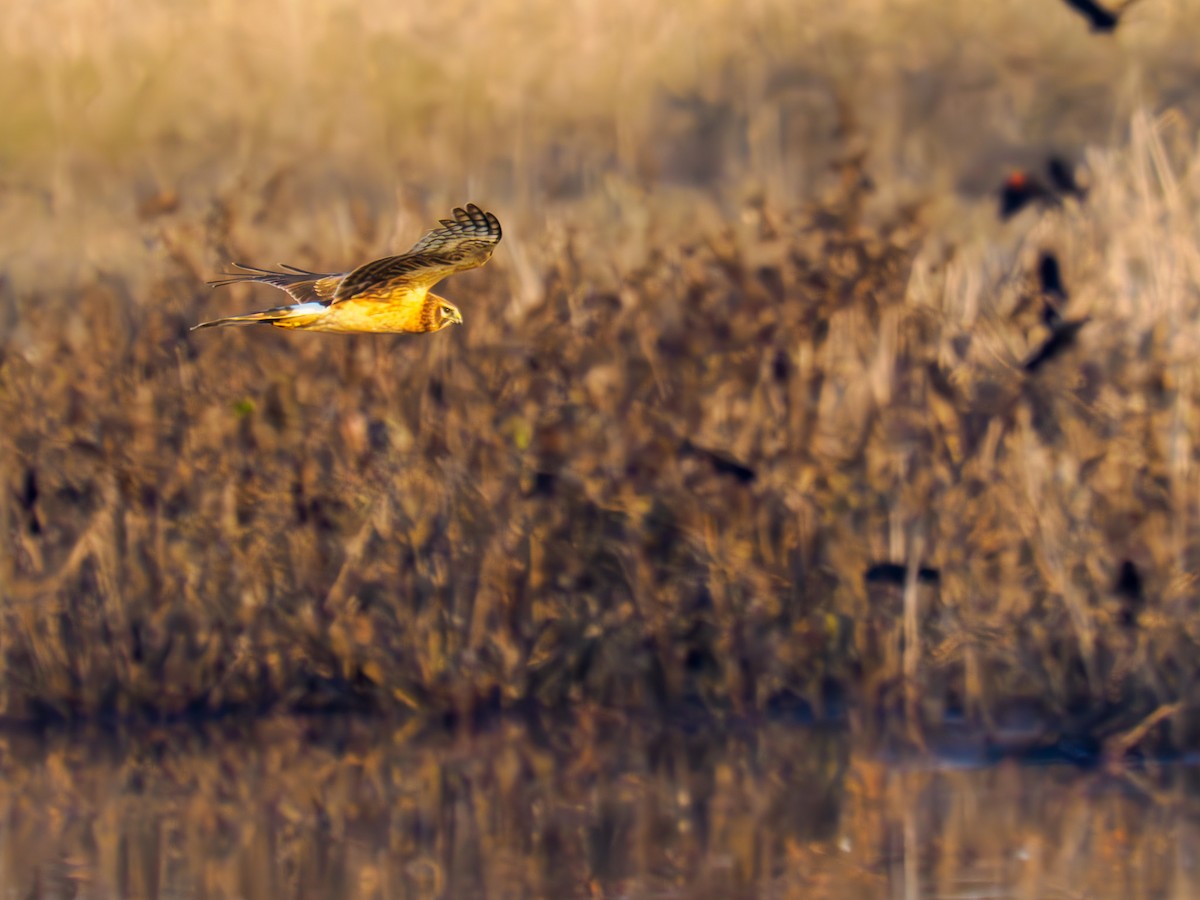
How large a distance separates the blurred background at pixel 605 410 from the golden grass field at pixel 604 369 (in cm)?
2

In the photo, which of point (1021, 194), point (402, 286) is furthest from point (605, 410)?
point (402, 286)

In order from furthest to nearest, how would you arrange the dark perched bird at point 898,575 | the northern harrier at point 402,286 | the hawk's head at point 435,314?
the dark perched bird at point 898,575 → the hawk's head at point 435,314 → the northern harrier at point 402,286

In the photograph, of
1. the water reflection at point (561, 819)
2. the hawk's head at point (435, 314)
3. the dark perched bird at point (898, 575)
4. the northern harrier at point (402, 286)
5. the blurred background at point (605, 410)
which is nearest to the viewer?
the northern harrier at point (402, 286)

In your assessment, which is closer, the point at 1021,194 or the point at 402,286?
the point at 402,286

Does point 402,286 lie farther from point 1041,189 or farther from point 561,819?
point 1041,189

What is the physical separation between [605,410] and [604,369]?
6.7 inches

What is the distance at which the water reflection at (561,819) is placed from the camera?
320 inches

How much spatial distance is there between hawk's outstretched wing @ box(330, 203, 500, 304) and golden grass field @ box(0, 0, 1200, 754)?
348cm

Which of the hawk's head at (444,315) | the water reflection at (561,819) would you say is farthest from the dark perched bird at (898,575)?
the hawk's head at (444,315)

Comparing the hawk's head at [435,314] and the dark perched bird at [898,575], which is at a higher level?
the hawk's head at [435,314]

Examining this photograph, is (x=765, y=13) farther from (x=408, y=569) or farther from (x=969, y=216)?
(x=408, y=569)

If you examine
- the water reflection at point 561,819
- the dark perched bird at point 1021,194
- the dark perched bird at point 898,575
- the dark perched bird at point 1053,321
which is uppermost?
the dark perched bird at point 1021,194

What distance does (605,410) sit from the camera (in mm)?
9516

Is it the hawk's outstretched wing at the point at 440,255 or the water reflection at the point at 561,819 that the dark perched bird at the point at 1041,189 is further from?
the hawk's outstretched wing at the point at 440,255
